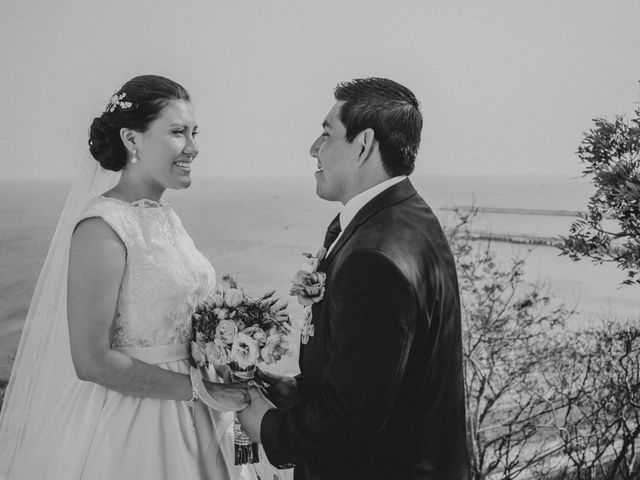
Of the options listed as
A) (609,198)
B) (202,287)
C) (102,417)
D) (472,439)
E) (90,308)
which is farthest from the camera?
(472,439)

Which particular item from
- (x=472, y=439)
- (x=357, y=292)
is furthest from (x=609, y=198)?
(x=472, y=439)

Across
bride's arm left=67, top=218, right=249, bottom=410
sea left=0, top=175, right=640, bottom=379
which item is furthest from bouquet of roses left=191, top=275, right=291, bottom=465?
sea left=0, top=175, right=640, bottom=379

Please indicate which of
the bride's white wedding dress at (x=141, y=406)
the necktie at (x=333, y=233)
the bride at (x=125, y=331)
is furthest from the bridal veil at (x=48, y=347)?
the necktie at (x=333, y=233)

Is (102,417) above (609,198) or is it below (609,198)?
below

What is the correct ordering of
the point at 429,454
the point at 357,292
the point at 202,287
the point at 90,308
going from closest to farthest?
the point at 357,292 → the point at 429,454 → the point at 90,308 → the point at 202,287

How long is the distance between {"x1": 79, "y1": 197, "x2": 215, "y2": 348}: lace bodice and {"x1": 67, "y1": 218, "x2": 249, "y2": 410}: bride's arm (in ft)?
Answer: 0.20

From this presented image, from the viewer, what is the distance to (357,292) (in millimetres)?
1458

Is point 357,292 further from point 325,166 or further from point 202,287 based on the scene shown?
point 202,287

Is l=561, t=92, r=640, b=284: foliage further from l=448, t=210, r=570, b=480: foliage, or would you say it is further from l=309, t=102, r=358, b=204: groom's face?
l=448, t=210, r=570, b=480: foliage

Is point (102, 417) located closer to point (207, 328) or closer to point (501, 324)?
point (207, 328)

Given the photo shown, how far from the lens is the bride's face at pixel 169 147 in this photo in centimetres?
208

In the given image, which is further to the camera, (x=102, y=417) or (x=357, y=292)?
(x=102, y=417)

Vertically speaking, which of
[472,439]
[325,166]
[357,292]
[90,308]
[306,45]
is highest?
[306,45]

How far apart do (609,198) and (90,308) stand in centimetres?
222
